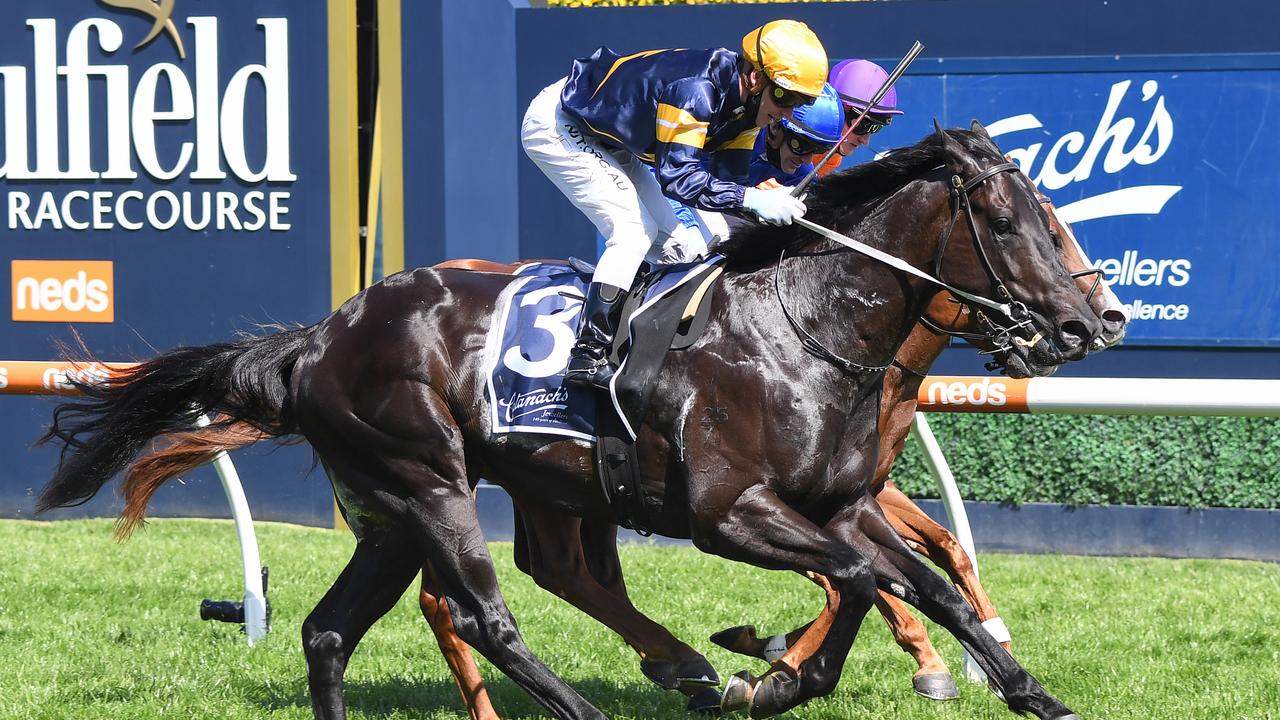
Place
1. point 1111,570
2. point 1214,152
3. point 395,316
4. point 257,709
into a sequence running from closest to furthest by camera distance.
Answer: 1. point 395,316
2. point 257,709
3. point 1111,570
4. point 1214,152

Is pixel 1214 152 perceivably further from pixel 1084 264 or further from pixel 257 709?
pixel 257 709

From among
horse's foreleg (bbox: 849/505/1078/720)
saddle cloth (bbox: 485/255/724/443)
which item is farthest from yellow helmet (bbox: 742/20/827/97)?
horse's foreleg (bbox: 849/505/1078/720)

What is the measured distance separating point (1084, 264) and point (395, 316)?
1.93m

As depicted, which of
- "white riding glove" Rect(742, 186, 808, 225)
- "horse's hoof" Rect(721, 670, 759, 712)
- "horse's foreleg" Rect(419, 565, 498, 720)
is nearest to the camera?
"white riding glove" Rect(742, 186, 808, 225)

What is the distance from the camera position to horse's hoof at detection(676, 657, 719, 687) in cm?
443

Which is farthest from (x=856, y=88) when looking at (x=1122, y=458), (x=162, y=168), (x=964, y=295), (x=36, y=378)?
(x=162, y=168)

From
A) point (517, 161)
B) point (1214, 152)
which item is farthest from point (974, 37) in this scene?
point (517, 161)

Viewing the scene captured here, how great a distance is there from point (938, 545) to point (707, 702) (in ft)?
3.26

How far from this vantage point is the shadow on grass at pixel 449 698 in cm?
475

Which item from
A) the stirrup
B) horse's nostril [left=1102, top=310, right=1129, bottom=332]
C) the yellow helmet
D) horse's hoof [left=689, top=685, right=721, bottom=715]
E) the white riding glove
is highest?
→ the yellow helmet

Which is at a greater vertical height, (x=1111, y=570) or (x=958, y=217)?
(x=958, y=217)

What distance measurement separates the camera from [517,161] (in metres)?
8.55

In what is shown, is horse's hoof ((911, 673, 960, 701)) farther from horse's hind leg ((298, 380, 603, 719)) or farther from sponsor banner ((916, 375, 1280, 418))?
horse's hind leg ((298, 380, 603, 719))

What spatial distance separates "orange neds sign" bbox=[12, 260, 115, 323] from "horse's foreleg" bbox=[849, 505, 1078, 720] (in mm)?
5927
